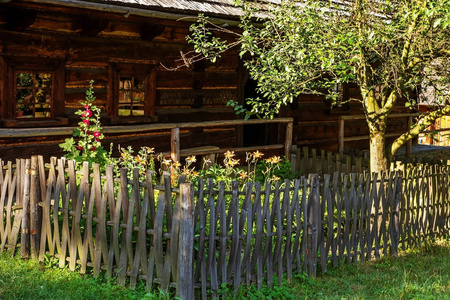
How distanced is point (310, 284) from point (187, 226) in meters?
1.61

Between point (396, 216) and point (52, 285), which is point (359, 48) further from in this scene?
point (52, 285)

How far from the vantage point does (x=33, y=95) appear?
8.70m

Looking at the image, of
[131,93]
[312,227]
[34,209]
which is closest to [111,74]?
[131,93]

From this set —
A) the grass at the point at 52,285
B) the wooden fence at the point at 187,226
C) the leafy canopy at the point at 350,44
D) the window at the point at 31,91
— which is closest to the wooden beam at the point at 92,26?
the window at the point at 31,91

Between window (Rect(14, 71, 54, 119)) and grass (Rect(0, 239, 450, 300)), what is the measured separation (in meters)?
3.33

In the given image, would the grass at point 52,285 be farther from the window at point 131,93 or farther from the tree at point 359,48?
the window at point 131,93

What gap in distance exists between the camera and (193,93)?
10797mm

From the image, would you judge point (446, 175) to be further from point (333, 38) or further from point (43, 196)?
point (43, 196)

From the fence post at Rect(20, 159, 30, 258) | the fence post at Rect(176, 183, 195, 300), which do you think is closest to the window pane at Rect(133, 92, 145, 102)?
the fence post at Rect(20, 159, 30, 258)

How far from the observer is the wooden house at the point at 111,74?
26.8ft

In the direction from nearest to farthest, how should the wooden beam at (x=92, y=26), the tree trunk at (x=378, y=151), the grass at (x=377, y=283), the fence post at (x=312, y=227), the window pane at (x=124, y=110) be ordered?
the grass at (x=377, y=283) < the fence post at (x=312, y=227) < the tree trunk at (x=378, y=151) < the wooden beam at (x=92, y=26) < the window pane at (x=124, y=110)

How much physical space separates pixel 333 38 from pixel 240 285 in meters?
3.43

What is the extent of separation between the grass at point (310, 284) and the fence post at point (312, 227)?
0.17m

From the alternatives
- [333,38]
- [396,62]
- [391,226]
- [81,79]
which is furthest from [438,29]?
[81,79]
